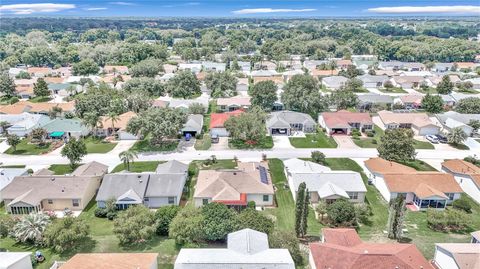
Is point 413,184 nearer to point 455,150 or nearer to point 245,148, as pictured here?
point 455,150

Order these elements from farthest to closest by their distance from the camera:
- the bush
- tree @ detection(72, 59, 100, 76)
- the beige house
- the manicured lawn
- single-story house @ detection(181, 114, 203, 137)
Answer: tree @ detection(72, 59, 100, 76) → single-story house @ detection(181, 114, 203, 137) → the manicured lawn → the bush → the beige house

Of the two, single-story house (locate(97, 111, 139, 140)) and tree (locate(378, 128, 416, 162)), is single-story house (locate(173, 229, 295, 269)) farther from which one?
single-story house (locate(97, 111, 139, 140))

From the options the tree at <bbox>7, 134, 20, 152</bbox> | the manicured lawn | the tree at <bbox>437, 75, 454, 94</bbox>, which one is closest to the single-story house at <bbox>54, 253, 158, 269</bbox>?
the manicured lawn

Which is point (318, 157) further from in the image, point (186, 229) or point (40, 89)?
point (40, 89)

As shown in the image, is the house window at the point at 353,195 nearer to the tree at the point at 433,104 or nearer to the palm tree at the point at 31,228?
the palm tree at the point at 31,228

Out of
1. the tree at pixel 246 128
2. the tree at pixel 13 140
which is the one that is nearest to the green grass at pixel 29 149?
the tree at pixel 13 140

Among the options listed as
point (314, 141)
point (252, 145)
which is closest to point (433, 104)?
point (314, 141)
